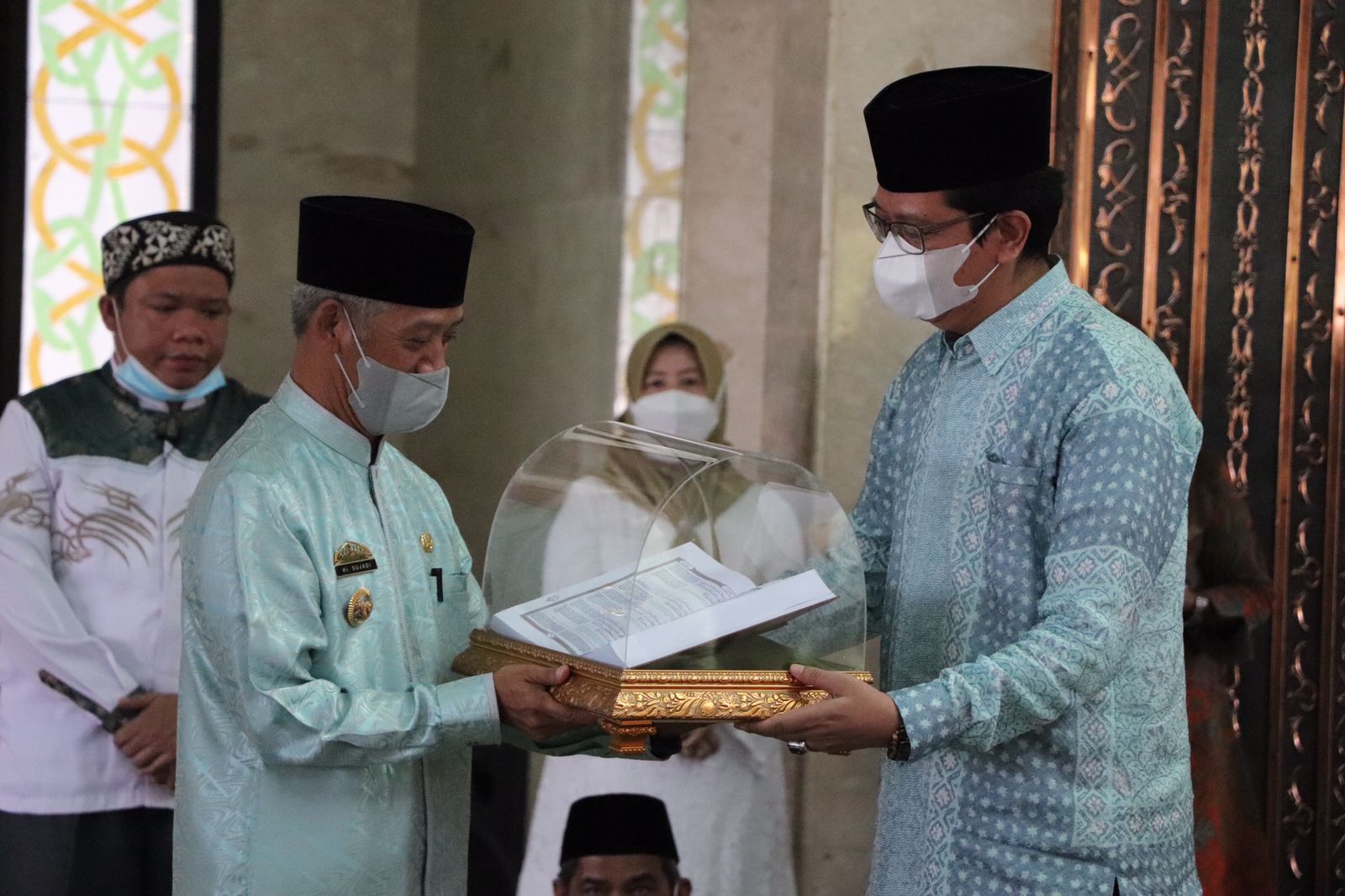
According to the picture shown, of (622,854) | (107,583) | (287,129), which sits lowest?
(622,854)

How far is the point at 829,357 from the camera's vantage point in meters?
4.20

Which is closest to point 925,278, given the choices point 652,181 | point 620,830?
point 620,830

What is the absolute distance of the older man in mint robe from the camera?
236 cm

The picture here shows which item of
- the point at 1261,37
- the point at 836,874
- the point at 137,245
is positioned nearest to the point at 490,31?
the point at 137,245

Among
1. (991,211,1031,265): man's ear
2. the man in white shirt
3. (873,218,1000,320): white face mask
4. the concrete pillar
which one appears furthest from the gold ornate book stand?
the concrete pillar

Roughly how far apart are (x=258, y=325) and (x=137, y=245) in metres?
1.87

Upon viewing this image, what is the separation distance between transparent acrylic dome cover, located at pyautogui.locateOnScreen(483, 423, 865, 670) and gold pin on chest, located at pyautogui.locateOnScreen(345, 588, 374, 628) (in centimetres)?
24

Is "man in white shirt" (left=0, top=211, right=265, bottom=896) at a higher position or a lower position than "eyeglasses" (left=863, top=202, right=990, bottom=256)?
lower

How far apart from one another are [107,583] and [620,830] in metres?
Answer: 1.31

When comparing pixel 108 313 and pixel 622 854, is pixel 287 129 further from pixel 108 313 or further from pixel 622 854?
pixel 622 854

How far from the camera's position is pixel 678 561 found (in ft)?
8.16

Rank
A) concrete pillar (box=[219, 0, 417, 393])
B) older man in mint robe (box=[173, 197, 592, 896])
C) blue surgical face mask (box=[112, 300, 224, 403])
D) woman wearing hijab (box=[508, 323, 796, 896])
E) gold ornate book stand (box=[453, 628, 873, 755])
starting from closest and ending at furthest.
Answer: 1. gold ornate book stand (box=[453, 628, 873, 755])
2. older man in mint robe (box=[173, 197, 592, 896])
3. blue surgical face mask (box=[112, 300, 224, 403])
4. woman wearing hijab (box=[508, 323, 796, 896])
5. concrete pillar (box=[219, 0, 417, 393])

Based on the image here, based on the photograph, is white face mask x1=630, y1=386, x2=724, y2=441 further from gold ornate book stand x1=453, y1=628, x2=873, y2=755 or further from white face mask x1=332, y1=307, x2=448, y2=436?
gold ornate book stand x1=453, y1=628, x2=873, y2=755

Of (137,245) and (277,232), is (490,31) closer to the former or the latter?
(277,232)
